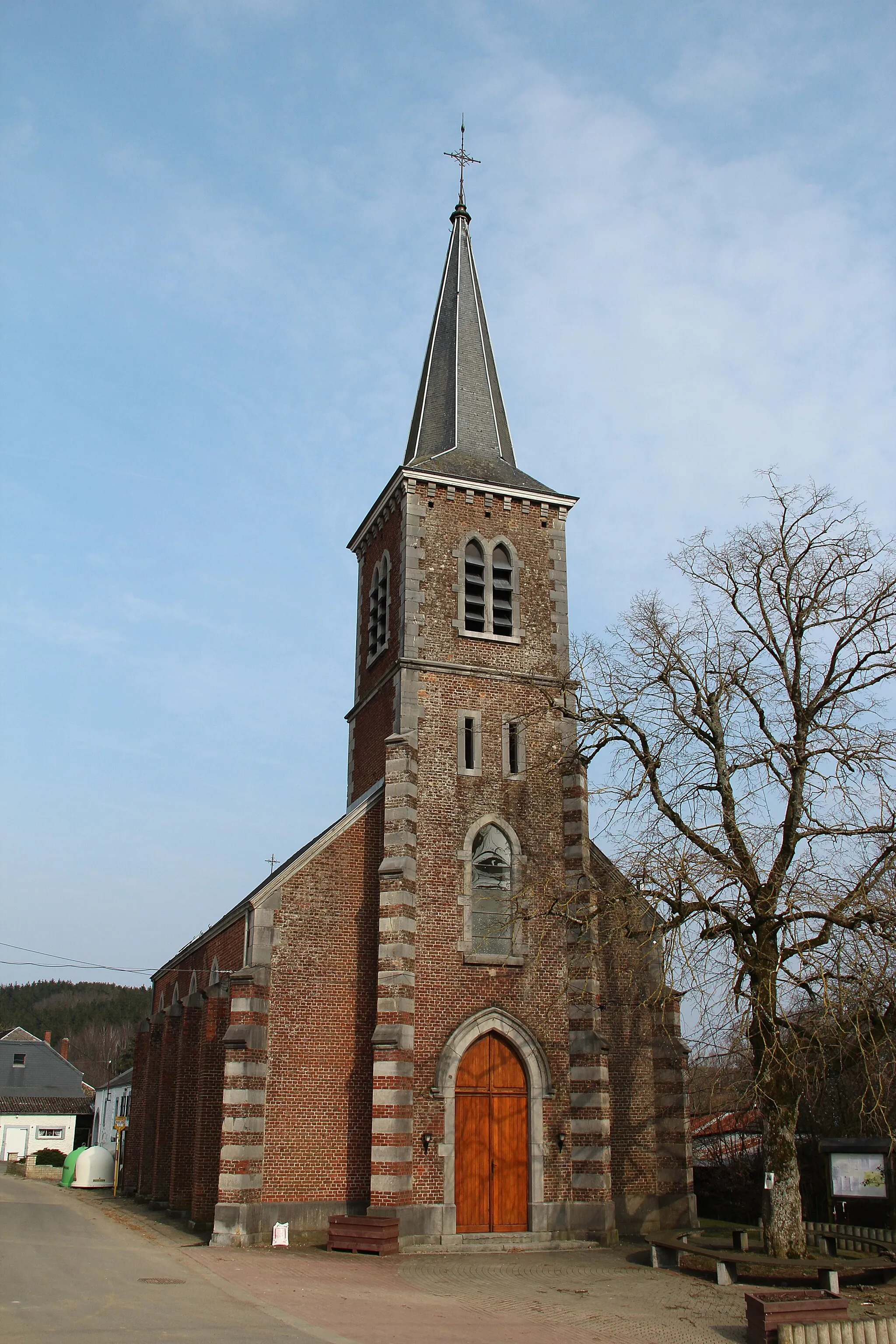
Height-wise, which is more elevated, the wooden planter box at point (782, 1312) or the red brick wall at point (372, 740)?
the red brick wall at point (372, 740)

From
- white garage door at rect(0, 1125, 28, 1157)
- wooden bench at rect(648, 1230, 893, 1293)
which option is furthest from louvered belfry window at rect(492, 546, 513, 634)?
white garage door at rect(0, 1125, 28, 1157)

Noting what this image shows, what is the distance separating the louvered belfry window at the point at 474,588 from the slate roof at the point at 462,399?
1.61 m

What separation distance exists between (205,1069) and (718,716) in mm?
12368

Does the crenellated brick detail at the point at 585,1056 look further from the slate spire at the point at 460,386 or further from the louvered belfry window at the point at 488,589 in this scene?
the slate spire at the point at 460,386

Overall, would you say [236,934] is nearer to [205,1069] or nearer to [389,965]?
[205,1069]

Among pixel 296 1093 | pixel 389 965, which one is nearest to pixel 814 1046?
pixel 389 965

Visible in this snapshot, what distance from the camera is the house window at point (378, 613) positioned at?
24.9 m

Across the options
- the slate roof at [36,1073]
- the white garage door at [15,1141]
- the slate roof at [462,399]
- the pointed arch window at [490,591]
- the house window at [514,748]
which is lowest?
the white garage door at [15,1141]

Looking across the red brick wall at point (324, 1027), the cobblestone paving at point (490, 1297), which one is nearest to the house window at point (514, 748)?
the red brick wall at point (324, 1027)

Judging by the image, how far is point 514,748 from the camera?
74.4ft

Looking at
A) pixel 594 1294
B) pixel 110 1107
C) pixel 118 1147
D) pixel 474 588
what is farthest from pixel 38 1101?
pixel 594 1294

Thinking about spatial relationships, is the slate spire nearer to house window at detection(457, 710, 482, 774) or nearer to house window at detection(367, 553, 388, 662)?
house window at detection(367, 553, 388, 662)

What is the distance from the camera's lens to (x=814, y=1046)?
54.6 feet

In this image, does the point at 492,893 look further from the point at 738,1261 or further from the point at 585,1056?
the point at 738,1261
